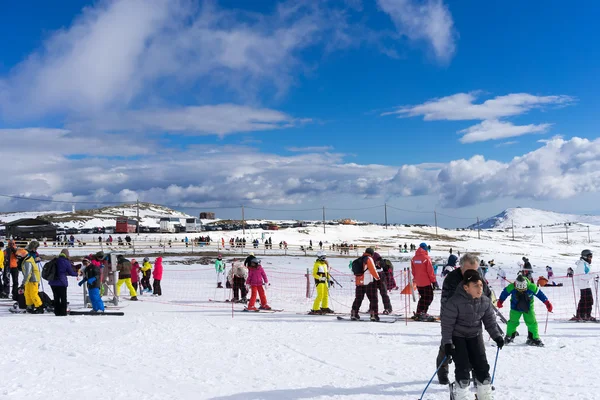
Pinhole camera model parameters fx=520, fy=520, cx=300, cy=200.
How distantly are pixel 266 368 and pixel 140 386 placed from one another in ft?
5.75

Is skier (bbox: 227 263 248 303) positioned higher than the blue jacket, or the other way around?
the blue jacket

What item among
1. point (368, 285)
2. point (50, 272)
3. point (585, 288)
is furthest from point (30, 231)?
point (585, 288)

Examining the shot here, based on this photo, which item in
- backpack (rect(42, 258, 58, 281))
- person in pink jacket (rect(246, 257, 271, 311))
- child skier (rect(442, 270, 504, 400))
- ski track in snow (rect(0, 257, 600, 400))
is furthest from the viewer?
person in pink jacket (rect(246, 257, 271, 311))

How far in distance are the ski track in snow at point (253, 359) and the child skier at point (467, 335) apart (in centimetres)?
67

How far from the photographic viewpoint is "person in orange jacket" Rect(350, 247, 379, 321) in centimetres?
1185

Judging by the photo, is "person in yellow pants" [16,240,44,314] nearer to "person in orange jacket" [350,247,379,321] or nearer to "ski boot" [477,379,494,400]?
"person in orange jacket" [350,247,379,321]

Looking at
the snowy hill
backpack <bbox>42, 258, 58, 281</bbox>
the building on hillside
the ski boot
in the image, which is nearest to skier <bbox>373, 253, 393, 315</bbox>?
backpack <bbox>42, 258, 58, 281</bbox>

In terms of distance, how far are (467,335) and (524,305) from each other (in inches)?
150

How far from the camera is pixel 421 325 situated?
11.2 m

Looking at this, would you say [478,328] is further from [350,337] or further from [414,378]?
[350,337]


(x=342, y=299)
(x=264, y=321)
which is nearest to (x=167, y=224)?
(x=342, y=299)

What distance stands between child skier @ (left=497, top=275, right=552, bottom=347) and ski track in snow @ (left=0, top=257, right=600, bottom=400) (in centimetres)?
23

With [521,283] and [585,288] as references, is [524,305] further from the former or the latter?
[585,288]

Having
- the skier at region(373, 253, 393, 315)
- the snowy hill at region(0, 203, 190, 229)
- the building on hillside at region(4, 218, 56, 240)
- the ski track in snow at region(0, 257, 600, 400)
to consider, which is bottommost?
the ski track in snow at region(0, 257, 600, 400)
